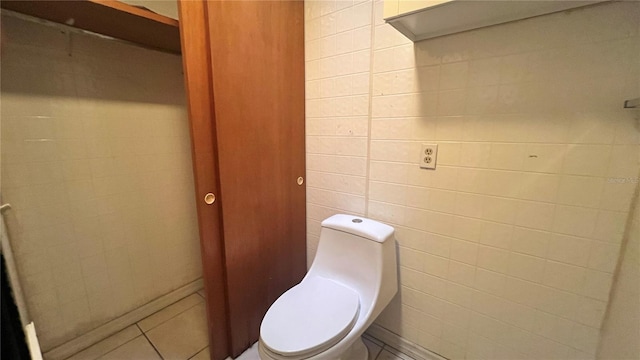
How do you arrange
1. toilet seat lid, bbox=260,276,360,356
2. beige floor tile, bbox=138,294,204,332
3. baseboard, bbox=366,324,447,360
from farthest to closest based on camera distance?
beige floor tile, bbox=138,294,204,332 → baseboard, bbox=366,324,447,360 → toilet seat lid, bbox=260,276,360,356

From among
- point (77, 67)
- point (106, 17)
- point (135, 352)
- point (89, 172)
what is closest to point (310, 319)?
point (135, 352)

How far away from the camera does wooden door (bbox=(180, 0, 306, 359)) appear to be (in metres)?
1.11

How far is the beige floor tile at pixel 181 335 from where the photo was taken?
1383 millimetres

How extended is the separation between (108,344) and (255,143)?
1424 millimetres

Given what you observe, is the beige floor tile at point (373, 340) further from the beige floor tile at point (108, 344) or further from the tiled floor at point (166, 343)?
the beige floor tile at point (108, 344)

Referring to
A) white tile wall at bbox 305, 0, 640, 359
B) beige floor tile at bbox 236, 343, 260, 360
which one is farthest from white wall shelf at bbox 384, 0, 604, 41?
beige floor tile at bbox 236, 343, 260, 360

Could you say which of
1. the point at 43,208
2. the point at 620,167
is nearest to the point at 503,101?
the point at 620,167

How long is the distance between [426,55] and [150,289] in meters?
2.08

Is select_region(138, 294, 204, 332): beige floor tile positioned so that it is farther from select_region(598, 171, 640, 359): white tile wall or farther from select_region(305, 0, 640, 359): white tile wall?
select_region(598, 171, 640, 359): white tile wall

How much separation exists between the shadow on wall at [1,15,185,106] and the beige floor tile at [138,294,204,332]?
1.35m

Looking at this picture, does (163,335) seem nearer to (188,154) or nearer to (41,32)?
(188,154)

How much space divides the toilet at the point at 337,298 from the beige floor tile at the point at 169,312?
99cm

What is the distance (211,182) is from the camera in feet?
3.74

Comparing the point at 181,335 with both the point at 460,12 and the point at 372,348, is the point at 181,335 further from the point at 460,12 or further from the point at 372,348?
the point at 460,12
